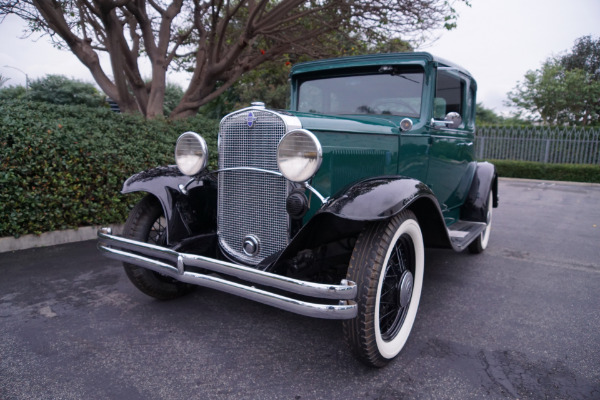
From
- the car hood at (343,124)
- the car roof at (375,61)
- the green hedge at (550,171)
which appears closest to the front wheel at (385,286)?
the car hood at (343,124)

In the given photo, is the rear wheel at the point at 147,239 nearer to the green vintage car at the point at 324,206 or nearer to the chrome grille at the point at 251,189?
the green vintage car at the point at 324,206

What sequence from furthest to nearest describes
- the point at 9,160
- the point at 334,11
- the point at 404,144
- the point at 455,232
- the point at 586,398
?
the point at 334,11 < the point at 9,160 < the point at 455,232 < the point at 404,144 < the point at 586,398

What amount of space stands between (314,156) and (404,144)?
1085 millimetres

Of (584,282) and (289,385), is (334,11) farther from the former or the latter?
(289,385)

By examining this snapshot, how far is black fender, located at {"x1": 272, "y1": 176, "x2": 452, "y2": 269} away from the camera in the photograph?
1984 millimetres

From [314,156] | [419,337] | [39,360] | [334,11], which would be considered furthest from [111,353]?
[334,11]

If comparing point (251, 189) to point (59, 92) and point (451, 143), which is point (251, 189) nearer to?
point (451, 143)

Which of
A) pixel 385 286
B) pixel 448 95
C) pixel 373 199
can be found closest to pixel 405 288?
pixel 385 286

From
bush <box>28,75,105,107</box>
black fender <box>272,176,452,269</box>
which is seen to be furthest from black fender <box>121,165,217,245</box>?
bush <box>28,75,105,107</box>

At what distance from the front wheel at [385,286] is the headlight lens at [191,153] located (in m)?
1.21

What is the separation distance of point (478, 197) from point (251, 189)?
109 inches

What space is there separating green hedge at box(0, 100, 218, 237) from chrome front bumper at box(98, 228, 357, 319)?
203 centimetres

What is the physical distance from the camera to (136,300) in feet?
9.91

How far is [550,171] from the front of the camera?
12453 millimetres
